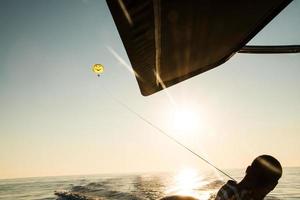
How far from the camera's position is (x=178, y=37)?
2691 millimetres

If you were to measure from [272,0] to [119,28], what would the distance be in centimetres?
134

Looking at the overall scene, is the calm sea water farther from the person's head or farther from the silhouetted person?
the person's head

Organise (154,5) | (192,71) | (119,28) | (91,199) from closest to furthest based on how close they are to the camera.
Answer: (154,5) → (119,28) → (192,71) → (91,199)

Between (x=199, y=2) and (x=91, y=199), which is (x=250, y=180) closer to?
(x=199, y=2)

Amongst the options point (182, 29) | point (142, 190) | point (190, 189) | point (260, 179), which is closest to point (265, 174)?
point (260, 179)

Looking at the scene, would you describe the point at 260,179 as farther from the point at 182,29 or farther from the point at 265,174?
the point at 182,29

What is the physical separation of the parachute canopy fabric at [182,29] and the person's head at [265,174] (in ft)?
4.23

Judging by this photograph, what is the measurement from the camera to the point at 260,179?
181 cm

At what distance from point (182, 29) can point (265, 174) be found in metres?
1.48

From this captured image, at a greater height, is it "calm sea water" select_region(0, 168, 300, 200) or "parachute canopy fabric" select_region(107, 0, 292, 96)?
"parachute canopy fabric" select_region(107, 0, 292, 96)

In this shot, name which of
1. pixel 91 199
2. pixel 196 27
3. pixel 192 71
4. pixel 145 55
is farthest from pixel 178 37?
pixel 91 199

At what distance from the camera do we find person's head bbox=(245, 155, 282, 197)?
70.3 inches

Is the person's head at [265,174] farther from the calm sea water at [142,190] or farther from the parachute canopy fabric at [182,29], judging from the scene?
the parachute canopy fabric at [182,29]

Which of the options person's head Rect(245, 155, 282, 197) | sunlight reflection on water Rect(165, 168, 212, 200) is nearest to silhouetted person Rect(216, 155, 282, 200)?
person's head Rect(245, 155, 282, 197)
